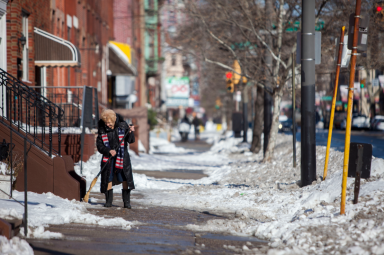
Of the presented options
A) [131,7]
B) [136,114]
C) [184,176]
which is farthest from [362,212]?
[131,7]

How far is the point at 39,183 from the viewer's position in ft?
28.0

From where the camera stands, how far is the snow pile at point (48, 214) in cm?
616

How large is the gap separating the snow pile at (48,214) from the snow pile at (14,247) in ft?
1.88

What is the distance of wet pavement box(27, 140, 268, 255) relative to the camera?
563 centimetres

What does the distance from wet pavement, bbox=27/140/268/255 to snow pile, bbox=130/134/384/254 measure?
11.8 inches

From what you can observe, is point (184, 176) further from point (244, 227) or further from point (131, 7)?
point (131, 7)

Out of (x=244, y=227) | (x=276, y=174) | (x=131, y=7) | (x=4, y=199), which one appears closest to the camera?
(x=244, y=227)

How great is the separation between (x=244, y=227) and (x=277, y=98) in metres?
8.51

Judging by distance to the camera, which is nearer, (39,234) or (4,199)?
(39,234)

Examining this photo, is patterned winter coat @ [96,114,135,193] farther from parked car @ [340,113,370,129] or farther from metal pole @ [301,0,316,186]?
parked car @ [340,113,370,129]

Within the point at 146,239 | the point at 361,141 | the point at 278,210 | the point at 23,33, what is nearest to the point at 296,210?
the point at 278,210

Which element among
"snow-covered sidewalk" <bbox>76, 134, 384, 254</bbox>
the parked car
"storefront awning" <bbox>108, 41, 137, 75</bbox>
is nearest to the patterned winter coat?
"snow-covered sidewalk" <bbox>76, 134, 384, 254</bbox>

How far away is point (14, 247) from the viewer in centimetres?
521

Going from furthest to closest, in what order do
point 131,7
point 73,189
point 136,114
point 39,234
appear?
point 131,7 → point 136,114 → point 73,189 → point 39,234
